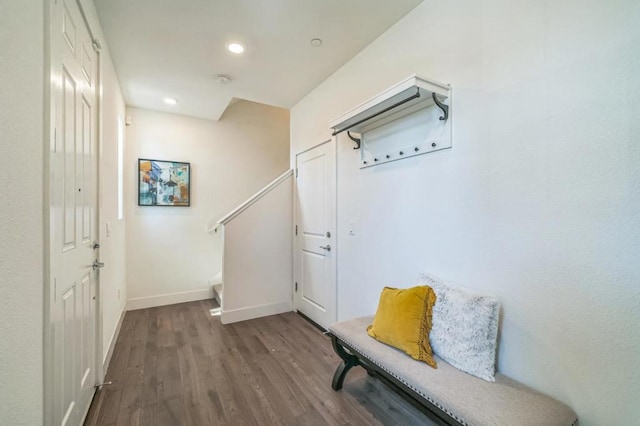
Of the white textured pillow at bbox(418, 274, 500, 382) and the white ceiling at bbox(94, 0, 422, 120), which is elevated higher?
the white ceiling at bbox(94, 0, 422, 120)

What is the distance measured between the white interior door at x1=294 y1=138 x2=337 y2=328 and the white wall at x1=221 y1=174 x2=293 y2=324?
0.51 ft

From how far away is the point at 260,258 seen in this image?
3396mm

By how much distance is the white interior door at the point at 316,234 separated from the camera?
113 inches

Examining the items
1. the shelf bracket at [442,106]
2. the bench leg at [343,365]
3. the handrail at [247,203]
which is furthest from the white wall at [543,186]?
A: the handrail at [247,203]

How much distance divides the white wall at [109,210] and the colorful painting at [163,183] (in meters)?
0.94

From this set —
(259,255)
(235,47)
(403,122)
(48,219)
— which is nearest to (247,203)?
(259,255)

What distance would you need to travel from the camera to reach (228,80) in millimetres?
2934

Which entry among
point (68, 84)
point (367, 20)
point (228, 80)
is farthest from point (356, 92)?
point (68, 84)

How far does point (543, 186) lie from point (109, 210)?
10.1 ft

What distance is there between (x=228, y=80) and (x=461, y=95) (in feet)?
7.61

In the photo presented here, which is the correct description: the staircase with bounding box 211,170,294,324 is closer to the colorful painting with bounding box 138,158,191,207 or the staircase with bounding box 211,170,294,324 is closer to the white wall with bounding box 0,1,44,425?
the colorful painting with bounding box 138,158,191,207

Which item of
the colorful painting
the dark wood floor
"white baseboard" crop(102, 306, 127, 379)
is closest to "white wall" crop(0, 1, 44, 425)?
the dark wood floor

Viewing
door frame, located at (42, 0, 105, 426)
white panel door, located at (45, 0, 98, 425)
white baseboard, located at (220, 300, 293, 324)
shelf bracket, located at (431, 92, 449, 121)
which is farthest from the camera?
white baseboard, located at (220, 300, 293, 324)

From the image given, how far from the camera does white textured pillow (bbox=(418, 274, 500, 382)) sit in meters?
1.40
